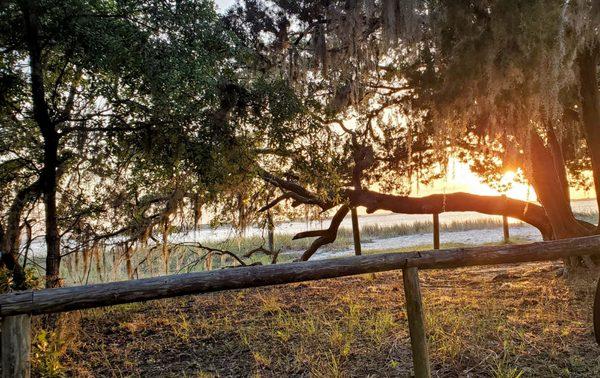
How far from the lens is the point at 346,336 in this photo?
16.6 ft

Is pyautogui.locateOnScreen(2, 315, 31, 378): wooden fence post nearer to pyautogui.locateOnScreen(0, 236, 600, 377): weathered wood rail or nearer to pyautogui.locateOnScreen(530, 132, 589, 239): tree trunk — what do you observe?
pyautogui.locateOnScreen(0, 236, 600, 377): weathered wood rail

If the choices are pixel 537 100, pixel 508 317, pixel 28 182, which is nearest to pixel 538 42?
pixel 537 100

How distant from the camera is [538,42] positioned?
5598 millimetres

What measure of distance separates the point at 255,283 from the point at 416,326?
1385 millimetres

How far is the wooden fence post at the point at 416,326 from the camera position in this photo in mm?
3506

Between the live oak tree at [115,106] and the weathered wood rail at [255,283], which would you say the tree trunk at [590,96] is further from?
the live oak tree at [115,106]

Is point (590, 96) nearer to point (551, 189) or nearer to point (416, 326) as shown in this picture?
point (551, 189)

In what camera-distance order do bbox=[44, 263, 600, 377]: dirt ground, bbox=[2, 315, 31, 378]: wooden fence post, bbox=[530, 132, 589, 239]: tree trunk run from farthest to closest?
bbox=[530, 132, 589, 239]: tree trunk
bbox=[44, 263, 600, 377]: dirt ground
bbox=[2, 315, 31, 378]: wooden fence post

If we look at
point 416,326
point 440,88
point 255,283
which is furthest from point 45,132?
point 440,88

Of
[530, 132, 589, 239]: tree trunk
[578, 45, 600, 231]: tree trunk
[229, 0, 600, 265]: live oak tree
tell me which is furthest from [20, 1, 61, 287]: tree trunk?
[530, 132, 589, 239]: tree trunk

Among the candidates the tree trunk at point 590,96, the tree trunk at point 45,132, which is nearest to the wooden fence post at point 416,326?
the tree trunk at point 45,132

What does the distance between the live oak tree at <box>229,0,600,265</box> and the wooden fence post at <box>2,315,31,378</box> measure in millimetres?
5134

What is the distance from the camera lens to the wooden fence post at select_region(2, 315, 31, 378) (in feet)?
8.94

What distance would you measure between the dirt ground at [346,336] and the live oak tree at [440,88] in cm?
223
